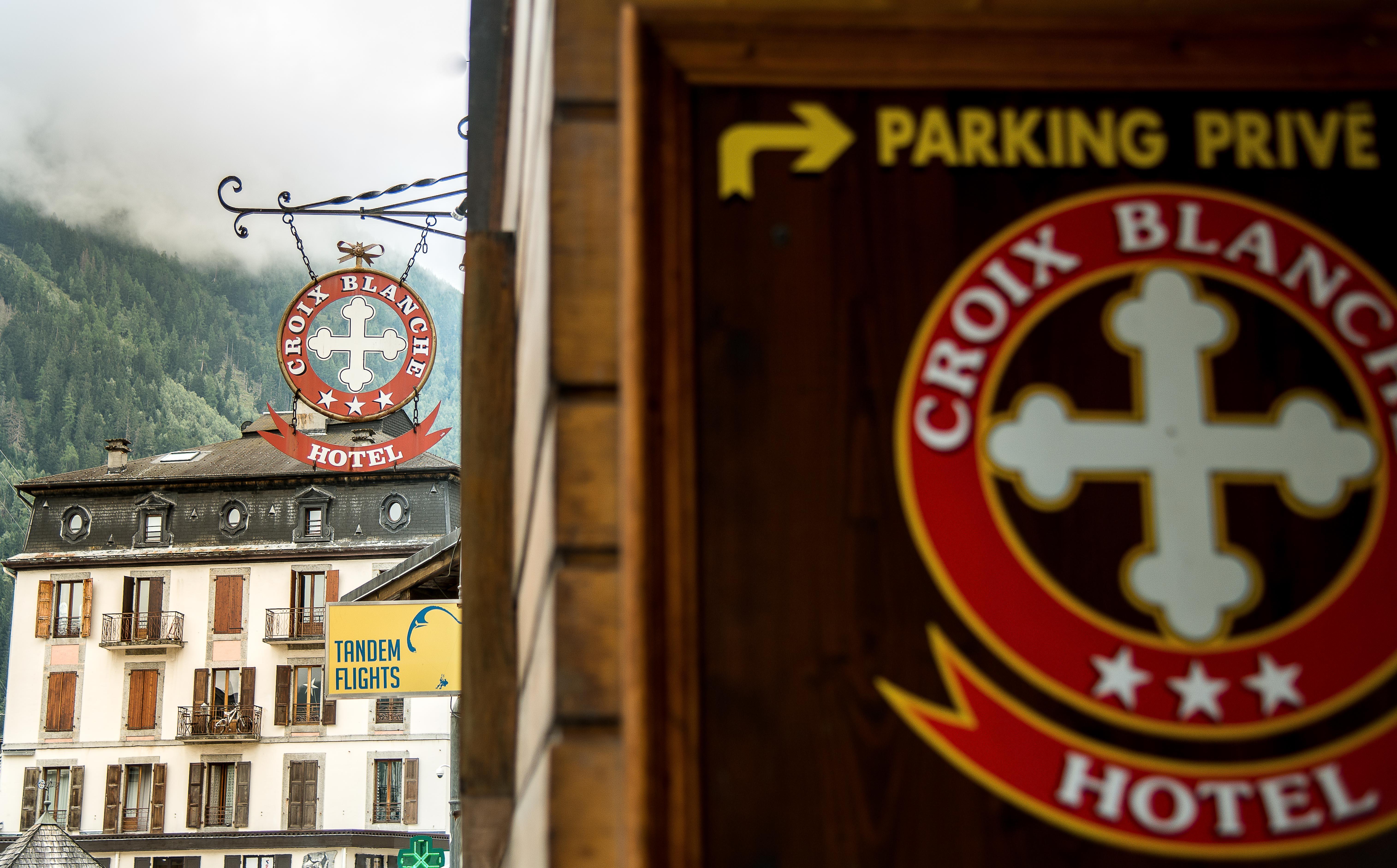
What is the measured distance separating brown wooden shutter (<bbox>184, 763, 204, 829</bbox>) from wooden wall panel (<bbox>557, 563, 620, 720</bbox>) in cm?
3424

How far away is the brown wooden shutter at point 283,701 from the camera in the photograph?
3219cm

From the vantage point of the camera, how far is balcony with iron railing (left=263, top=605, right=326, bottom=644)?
32000 mm

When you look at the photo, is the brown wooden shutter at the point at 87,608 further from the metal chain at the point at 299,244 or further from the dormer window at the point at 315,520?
the metal chain at the point at 299,244

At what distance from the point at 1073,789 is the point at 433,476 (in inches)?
1272

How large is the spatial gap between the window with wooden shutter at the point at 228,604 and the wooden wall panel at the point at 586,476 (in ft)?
110

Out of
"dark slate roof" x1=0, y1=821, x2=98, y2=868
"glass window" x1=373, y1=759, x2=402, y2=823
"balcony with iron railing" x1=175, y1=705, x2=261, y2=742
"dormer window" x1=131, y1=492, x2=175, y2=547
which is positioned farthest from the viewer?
"dormer window" x1=131, y1=492, x2=175, y2=547

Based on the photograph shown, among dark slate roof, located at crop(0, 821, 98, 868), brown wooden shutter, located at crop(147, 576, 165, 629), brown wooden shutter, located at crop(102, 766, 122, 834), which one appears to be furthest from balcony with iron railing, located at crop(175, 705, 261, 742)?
dark slate roof, located at crop(0, 821, 98, 868)

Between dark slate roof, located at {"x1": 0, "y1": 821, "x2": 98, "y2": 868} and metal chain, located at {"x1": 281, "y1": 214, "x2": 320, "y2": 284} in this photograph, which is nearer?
metal chain, located at {"x1": 281, "y1": 214, "x2": 320, "y2": 284}

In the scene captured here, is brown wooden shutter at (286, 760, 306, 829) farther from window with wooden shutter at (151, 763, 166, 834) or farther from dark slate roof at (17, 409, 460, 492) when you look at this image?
dark slate roof at (17, 409, 460, 492)

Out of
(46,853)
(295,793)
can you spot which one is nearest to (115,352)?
(295,793)

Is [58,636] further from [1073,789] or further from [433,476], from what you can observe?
[1073,789]

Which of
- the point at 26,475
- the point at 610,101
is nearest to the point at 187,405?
the point at 26,475

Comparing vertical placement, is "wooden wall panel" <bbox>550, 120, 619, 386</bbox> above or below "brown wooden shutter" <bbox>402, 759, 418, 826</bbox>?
above

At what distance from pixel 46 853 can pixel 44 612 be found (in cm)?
2161
